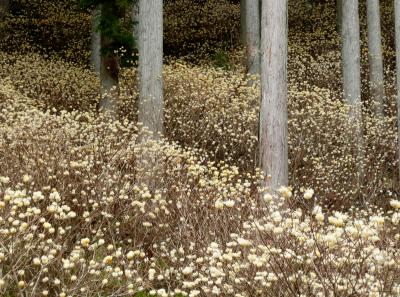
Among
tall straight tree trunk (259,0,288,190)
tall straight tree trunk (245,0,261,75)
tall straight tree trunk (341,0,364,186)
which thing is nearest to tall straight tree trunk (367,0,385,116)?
tall straight tree trunk (341,0,364,186)

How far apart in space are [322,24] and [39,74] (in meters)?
11.4

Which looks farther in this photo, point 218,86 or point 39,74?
point 39,74

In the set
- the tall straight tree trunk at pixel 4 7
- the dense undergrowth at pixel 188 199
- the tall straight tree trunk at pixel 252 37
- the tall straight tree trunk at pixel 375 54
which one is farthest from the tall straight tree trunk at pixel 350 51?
the tall straight tree trunk at pixel 4 7

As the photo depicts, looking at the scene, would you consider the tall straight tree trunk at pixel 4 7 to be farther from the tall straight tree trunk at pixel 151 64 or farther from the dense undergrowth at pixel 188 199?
the tall straight tree trunk at pixel 151 64

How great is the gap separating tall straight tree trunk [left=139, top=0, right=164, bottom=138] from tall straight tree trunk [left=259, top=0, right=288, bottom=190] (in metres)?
2.17

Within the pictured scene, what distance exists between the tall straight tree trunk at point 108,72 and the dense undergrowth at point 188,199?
0.39 meters

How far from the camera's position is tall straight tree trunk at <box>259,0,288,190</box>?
24.7 ft

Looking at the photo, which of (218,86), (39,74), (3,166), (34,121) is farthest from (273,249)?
(39,74)

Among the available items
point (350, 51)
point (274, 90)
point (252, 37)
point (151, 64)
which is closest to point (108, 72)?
point (151, 64)

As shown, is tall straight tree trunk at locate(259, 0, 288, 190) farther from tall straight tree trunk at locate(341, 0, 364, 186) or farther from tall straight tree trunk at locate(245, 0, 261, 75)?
tall straight tree trunk at locate(245, 0, 261, 75)

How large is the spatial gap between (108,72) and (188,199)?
18.3ft

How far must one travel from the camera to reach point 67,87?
41.7ft

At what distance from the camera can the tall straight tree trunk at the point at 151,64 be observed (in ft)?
29.9

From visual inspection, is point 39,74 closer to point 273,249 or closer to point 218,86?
point 218,86
